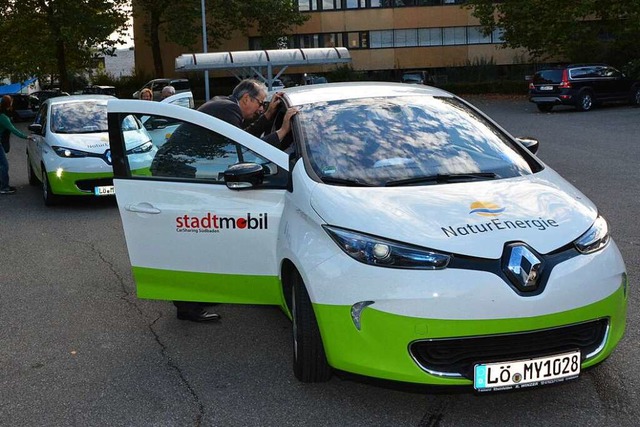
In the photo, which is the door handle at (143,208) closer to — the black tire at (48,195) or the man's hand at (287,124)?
the man's hand at (287,124)

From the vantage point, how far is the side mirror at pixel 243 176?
188 inches

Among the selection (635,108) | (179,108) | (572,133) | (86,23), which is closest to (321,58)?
(572,133)

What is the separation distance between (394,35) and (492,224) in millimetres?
57292

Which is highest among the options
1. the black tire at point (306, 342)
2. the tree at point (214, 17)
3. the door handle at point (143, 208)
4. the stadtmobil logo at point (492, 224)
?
the tree at point (214, 17)

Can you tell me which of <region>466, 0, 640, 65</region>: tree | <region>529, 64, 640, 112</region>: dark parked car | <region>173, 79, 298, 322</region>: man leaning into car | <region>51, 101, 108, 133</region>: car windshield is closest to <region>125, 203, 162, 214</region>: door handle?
<region>173, 79, 298, 322</region>: man leaning into car

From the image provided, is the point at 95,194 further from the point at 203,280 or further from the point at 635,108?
the point at 635,108

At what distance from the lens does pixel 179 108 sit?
16.8 ft

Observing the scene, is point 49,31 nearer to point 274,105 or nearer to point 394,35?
point 394,35

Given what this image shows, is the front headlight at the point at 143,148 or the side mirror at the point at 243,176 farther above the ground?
the front headlight at the point at 143,148

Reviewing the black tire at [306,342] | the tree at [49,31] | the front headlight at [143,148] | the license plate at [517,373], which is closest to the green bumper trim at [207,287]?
the black tire at [306,342]

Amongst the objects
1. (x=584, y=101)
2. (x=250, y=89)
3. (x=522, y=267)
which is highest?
(x=250, y=89)

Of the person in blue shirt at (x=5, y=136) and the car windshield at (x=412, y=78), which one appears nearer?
the person in blue shirt at (x=5, y=136)

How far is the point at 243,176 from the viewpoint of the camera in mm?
4793

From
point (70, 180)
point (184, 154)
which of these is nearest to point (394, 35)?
point (70, 180)
